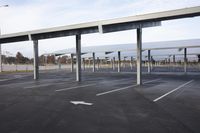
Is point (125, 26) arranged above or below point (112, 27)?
above

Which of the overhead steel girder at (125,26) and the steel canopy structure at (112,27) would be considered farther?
the overhead steel girder at (125,26)

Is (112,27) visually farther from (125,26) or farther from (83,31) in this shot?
(83,31)

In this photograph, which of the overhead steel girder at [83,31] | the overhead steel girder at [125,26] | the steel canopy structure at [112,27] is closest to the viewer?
the steel canopy structure at [112,27]

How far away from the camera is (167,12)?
10648 mm

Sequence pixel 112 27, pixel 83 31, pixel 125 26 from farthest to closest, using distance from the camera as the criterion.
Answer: pixel 83 31
pixel 125 26
pixel 112 27

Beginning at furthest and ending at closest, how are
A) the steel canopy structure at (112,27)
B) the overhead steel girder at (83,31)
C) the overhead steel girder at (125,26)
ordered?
1. the overhead steel girder at (83,31)
2. the overhead steel girder at (125,26)
3. the steel canopy structure at (112,27)

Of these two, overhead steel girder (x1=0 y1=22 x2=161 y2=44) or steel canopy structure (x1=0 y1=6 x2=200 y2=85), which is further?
overhead steel girder (x1=0 y1=22 x2=161 y2=44)

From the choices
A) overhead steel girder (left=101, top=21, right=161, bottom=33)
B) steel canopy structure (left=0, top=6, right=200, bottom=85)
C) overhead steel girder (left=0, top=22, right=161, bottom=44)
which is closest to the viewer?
steel canopy structure (left=0, top=6, right=200, bottom=85)

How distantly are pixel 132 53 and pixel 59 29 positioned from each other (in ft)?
74.0

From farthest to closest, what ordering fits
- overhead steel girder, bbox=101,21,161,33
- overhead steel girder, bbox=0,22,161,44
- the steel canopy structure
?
overhead steel girder, bbox=0,22,161,44 < overhead steel girder, bbox=101,21,161,33 < the steel canopy structure

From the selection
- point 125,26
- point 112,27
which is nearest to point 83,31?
point 112,27

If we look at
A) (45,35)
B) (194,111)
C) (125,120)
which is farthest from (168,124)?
(45,35)

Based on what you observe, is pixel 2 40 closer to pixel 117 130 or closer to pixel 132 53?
pixel 117 130

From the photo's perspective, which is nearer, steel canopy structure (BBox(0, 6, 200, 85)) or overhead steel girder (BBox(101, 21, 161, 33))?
steel canopy structure (BBox(0, 6, 200, 85))
